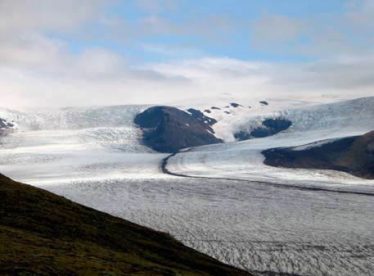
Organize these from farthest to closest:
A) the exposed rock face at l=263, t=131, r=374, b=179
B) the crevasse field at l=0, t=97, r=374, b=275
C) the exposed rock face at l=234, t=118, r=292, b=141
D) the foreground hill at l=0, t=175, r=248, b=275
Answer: the exposed rock face at l=234, t=118, r=292, b=141 < the exposed rock face at l=263, t=131, r=374, b=179 < the crevasse field at l=0, t=97, r=374, b=275 < the foreground hill at l=0, t=175, r=248, b=275

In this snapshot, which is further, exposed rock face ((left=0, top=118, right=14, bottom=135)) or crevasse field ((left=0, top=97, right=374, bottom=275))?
exposed rock face ((left=0, top=118, right=14, bottom=135))

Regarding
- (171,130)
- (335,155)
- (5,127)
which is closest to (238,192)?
(335,155)

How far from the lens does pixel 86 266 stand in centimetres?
1847

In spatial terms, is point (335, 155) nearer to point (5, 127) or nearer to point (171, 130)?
point (171, 130)

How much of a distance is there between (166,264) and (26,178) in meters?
56.1

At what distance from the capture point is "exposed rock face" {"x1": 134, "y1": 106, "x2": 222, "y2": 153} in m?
167

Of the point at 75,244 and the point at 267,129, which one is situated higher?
the point at 267,129

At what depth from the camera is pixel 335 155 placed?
104 meters

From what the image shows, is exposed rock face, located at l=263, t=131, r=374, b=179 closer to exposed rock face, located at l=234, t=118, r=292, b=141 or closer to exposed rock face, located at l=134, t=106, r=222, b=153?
exposed rock face, located at l=234, t=118, r=292, b=141

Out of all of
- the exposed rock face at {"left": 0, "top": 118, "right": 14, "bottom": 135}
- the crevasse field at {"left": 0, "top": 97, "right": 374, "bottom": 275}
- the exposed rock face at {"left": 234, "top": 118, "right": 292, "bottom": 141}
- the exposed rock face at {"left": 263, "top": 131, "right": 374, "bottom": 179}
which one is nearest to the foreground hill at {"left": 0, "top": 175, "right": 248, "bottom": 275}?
the crevasse field at {"left": 0, "top": 97, "right": 374, "bottom": 275}

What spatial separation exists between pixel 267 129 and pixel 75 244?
145 meters

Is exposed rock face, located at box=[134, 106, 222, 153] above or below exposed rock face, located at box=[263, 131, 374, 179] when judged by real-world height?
above

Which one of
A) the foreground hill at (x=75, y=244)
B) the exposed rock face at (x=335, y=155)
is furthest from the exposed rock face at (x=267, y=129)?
the foreground hill at (x=75, y=244)

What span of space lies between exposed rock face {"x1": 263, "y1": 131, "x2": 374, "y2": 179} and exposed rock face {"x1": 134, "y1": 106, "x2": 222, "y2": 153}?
59584 mm
